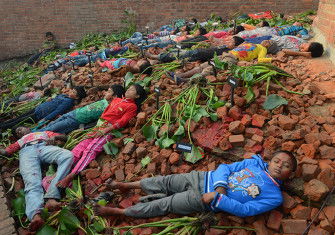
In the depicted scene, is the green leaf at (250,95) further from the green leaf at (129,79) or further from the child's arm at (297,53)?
the green leaf at (129,79)

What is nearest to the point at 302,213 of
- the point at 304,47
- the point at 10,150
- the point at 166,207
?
the point at 166,207

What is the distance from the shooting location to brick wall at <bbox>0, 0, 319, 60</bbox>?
25.7 ft

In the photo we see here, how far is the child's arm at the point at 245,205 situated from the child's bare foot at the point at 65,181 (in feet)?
5.05

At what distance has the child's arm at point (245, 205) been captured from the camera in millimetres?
2045

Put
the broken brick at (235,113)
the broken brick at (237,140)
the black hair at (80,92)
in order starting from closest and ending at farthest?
the broken brick at (237,140)
the broken brick at (235,113)
the black hair at (80,92)

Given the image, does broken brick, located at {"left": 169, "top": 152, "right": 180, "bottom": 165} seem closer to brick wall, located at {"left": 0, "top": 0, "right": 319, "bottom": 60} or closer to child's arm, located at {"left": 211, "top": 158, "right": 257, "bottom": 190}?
child's arm, located at {"left": 211, "top": 158, "right": 257, "bottom": 190}

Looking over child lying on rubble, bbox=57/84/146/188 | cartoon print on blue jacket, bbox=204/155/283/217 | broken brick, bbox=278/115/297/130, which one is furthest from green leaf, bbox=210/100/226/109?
child lying on rubble, bbox=57/84/146/188

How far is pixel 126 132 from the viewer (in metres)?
3.30

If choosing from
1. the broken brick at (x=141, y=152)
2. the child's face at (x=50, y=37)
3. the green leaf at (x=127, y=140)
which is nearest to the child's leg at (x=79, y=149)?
the green leaf at (x=127, y=140)

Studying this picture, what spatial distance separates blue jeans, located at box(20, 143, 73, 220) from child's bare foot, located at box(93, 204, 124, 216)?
56 cm

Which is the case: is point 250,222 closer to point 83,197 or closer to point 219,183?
point 219,183

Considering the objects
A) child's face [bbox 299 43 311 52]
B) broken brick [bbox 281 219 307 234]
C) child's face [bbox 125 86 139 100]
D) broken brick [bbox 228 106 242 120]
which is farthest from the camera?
child's face [bbox 299 43 311 52]

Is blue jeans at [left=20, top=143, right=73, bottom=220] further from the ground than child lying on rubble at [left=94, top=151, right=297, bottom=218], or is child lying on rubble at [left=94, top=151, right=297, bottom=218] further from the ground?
child lying on rubble at [left=94, top=151, right=297, bottom=218]

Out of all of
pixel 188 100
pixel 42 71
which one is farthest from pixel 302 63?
pixel 42 71
